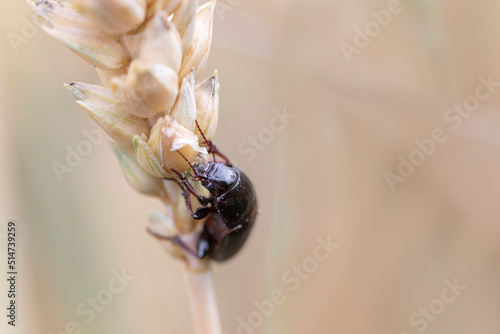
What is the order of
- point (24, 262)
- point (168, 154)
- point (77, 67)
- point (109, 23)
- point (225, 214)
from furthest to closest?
point (77, 67) → point (225, 214) → point (24, 262) → point (168, 154) → point (109, 23)

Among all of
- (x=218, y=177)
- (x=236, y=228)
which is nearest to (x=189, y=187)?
(x=218, y=177)

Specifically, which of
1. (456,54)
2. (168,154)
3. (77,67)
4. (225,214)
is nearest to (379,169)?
(456,54)

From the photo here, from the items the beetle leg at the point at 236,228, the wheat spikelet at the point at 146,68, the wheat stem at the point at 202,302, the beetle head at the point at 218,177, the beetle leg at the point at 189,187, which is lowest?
the beetle leg at the point at 236,228

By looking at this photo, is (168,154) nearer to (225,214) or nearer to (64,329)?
(225,214)

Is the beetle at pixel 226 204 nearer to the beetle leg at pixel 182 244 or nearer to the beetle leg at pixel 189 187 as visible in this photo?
the beetle leg at pixel 189 187

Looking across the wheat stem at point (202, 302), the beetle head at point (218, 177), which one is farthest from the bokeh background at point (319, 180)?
the wheat stem at point (202, 302)

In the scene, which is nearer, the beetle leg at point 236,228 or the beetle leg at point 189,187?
the beetle leg at point 189,187

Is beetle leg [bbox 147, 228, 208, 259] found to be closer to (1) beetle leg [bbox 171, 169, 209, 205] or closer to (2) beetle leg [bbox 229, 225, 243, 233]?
(1) beetle leg [bbox 171, 169, 209, 205]

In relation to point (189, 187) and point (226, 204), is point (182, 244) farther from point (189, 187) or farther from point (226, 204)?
point (226, 204)

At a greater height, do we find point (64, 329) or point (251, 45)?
point (251, 45)
